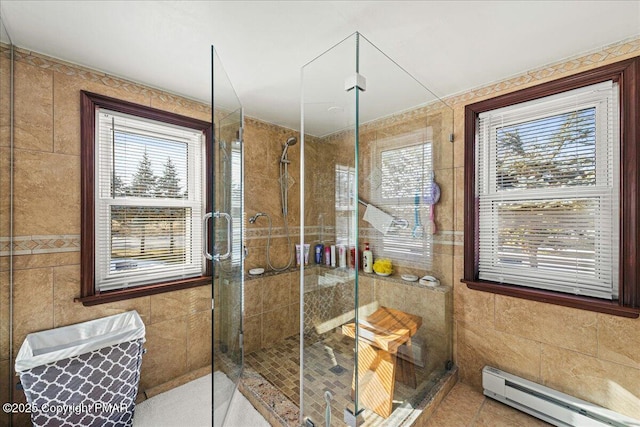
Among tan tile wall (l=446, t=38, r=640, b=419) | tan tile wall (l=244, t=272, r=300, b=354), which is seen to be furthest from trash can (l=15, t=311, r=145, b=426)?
tan tile wall (l=446, t=38, r=640, b=419)

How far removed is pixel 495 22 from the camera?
1.24 meters

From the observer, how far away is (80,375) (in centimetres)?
137

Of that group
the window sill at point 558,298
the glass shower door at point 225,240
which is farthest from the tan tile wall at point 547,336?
the glass shower door at point 225,240

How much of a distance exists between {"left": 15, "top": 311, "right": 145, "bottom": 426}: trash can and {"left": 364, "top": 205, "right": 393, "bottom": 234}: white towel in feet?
5.09

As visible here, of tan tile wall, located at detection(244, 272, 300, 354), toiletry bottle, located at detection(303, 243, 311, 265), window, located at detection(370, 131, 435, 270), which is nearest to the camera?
toiletry bottle, located at detection(303, 243, 311, 265)

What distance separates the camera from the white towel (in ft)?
5.05

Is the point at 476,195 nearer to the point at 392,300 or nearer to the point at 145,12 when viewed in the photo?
the point at 392,300

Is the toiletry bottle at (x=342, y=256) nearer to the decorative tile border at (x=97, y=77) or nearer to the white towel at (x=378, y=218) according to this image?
the white towel at (x=378, y=218)

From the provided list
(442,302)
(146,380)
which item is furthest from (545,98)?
(146,380)

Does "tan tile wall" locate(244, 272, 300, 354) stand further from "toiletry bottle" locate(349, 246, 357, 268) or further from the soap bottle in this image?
"toiletry bottle" locate(349, 246, 357, 268)

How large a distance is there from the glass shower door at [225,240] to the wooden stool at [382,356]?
82cm

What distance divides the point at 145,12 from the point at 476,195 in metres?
2.22

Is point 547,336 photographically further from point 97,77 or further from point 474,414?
point 97,77

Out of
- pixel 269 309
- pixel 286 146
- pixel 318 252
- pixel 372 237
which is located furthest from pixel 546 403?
pixel 286 146
